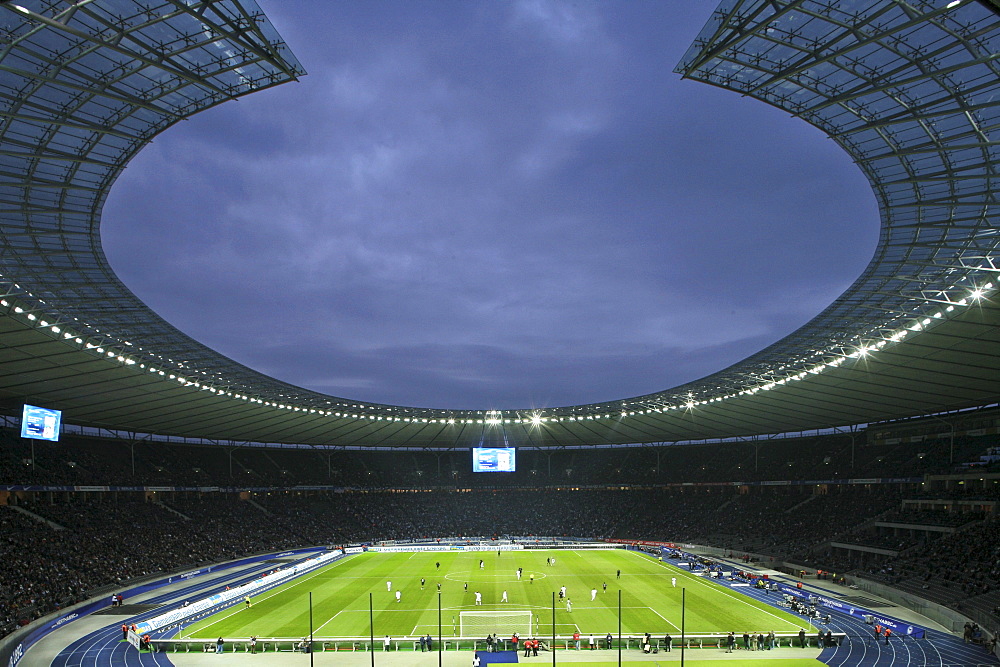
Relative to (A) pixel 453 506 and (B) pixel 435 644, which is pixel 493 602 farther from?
(A) pixel 453 506

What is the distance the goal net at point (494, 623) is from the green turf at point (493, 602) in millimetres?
859

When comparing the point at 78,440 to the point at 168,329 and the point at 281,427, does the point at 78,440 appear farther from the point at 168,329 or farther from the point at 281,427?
the point at 168,329

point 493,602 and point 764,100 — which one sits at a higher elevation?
point 764,100

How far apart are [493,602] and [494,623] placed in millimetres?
6007

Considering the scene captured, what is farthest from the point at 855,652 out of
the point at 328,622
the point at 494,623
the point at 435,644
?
the point at 328,622

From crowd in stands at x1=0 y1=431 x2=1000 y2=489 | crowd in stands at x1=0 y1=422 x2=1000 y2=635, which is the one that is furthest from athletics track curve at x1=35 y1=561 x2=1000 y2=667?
crowd in stands at x1=0 y1=431 x2=1000 y2=489

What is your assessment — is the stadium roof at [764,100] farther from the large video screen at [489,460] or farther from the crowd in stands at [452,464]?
the large video screen at [489,460]

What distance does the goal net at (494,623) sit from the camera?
37875mm

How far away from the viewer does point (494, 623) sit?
3984 cm

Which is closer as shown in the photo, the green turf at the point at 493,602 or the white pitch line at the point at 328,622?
the white pitch line at the point at 328,622

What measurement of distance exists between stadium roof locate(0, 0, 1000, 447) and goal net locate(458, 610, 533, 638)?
2511 cm

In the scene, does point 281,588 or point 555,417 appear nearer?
point 281,588

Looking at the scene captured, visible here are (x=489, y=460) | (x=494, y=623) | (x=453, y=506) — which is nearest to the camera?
(x=494, y=623)

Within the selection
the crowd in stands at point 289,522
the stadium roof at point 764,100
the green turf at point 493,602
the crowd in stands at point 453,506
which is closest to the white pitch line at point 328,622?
the green turf at point 493,602
